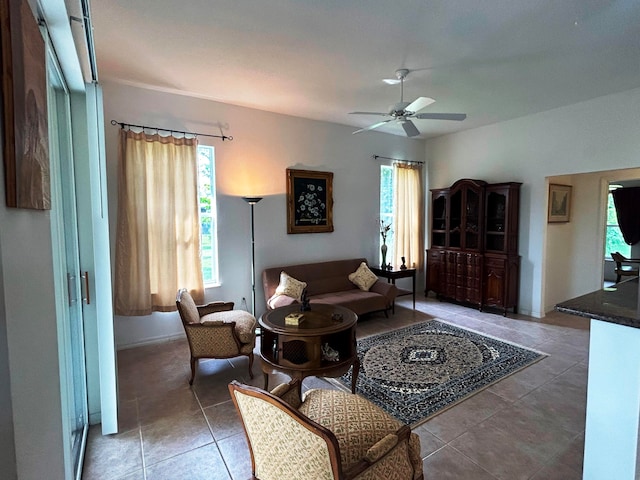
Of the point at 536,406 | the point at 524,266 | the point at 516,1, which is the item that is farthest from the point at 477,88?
the point at 536,406

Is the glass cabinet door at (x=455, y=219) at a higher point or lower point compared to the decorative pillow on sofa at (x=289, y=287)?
higher

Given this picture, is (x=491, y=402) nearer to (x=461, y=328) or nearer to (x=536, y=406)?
(x=536, y=406)

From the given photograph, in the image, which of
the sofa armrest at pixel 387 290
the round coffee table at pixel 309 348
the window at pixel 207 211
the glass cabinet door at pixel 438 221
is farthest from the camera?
the glass cabinet door at pixel 438 221

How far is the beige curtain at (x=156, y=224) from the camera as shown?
361cm

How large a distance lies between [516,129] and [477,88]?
1.73m

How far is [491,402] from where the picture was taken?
8.70 feet

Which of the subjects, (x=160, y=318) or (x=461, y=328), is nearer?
(x=160, y=318)

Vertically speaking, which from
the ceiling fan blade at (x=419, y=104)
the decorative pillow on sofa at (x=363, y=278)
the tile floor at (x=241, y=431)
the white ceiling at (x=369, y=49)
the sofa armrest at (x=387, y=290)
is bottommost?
the tile floor at (x=241, y=431)

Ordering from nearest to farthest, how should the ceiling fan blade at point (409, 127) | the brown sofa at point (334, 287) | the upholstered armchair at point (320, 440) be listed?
the upholstered armchair at point (320, 440) → the ceiling fan blade at point (409, 127) → the brown sofa at point (334, 287)

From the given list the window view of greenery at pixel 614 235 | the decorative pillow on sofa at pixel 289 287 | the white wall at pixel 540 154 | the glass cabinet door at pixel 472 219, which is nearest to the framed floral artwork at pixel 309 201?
the decorative pillow on sofa at pixel 289 287

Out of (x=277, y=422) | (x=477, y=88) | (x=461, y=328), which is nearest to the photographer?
(x=277, y=422)

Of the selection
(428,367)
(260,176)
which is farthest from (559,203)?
(260,176)

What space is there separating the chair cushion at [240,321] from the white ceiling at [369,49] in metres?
2.49

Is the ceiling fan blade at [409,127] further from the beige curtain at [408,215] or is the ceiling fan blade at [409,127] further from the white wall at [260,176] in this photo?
the beige curtain at [408,215]
